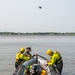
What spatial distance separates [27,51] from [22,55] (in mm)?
369

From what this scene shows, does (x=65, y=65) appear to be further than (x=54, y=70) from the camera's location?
Yes

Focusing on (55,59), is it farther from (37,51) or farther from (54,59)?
(37,51)

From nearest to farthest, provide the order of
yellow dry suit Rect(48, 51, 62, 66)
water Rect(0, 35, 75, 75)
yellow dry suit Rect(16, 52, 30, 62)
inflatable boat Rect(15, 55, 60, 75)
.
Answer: inflatable boat Rect(15, 55, 60, 75)
yellow dry suit Rect(48, 51, 62, 66)
yellow dry suit Rect(16, 52, 30, 62)
water Rect(0, 35, 75, 75)

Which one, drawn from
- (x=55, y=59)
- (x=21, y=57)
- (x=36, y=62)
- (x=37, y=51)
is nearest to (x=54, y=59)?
(x=55, y=59)

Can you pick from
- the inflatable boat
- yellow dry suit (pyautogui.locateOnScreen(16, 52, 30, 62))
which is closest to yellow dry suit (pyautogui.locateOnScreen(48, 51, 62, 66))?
the inflatable boat

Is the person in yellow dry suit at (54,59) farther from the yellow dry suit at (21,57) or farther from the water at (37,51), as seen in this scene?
the water at (37,51)

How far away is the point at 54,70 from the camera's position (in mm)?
13781

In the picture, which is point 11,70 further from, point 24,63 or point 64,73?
point 24,63

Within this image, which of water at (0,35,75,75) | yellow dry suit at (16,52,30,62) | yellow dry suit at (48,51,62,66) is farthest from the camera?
water at (0,35,75,75)

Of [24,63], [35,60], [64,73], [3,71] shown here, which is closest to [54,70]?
[24,63]

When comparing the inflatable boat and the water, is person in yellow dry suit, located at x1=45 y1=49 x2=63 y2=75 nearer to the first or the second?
the inflatable boat

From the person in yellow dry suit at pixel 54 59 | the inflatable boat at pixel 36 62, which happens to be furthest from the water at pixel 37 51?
the person in yellow dry suit at pixel 54 59

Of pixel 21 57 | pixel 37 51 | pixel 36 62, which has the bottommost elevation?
pixel 37 51

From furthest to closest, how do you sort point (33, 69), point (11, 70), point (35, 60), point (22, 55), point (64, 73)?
point (11, 70) < point (64, 73) < point (35, 60) < point (22, 55) < point (33, 69)
